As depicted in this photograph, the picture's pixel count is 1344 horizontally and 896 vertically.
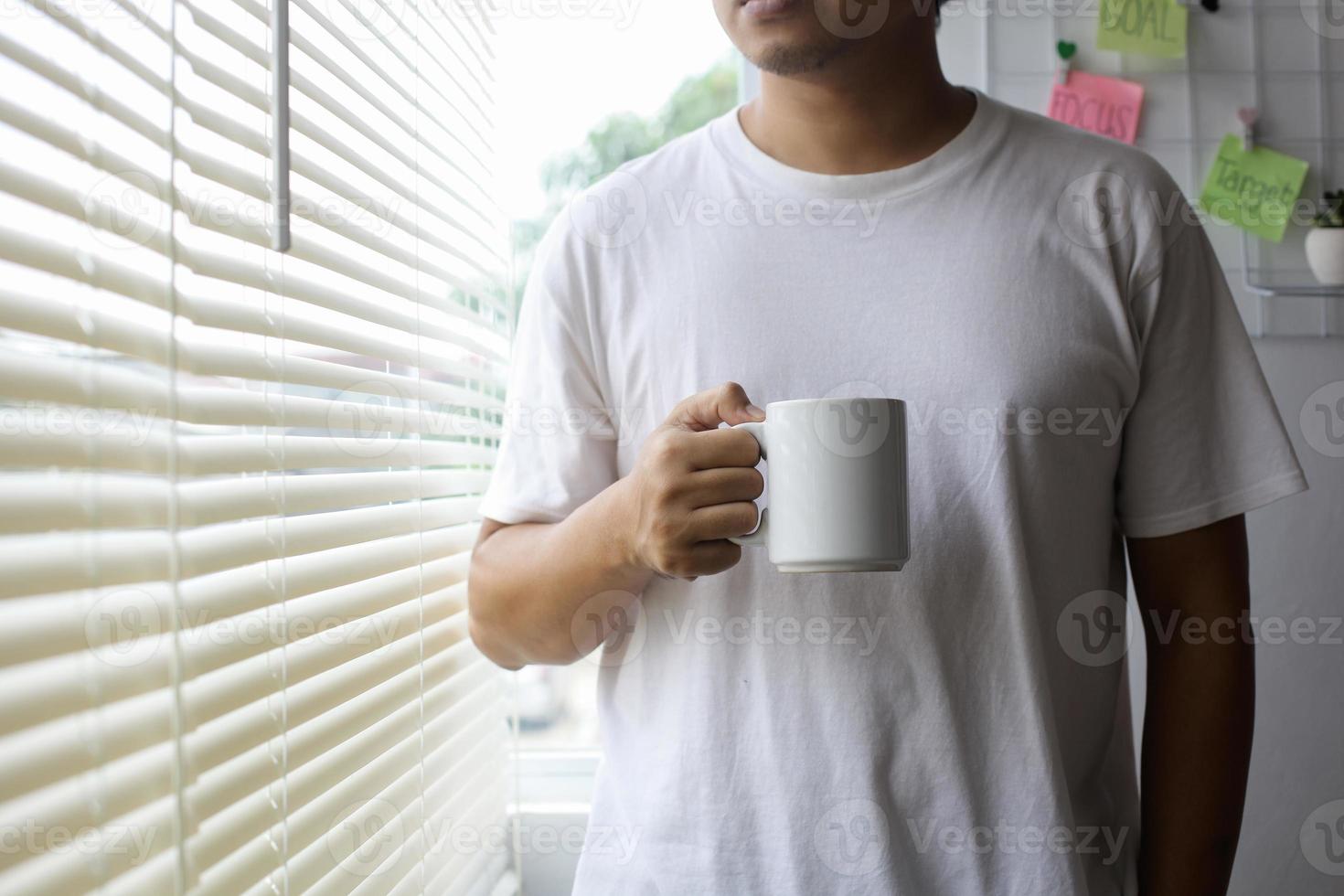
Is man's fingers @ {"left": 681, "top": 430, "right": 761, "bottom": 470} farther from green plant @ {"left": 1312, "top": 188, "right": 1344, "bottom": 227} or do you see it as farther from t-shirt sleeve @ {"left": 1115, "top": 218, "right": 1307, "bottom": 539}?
green plant @ {"left": 1312, "top": 188, "right": 1344, "bottom": 227}

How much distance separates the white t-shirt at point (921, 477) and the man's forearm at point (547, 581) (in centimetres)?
4

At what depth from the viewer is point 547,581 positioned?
825 millimetres

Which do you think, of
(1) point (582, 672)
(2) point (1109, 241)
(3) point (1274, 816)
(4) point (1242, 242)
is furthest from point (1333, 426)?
(1) point (582, 672)

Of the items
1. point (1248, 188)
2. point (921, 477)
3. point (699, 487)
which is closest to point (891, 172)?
point (921, 477)

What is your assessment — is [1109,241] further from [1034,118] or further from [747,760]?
[747,760]

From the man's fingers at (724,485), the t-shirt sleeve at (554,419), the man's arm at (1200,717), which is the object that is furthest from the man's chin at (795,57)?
the man's arm at (1200,717)

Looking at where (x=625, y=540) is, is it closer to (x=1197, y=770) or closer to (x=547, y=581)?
(x=547, y=581)

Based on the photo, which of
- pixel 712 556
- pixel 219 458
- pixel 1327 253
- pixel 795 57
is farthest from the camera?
pixel 1327 253

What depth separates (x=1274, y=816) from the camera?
3.94ft

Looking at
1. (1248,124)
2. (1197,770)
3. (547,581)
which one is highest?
(1248,124)

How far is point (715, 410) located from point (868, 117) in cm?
35

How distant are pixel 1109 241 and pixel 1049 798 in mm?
449

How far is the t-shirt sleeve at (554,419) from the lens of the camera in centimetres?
88

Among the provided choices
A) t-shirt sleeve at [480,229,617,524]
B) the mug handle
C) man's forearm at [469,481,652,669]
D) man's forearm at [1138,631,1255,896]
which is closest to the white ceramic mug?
the mug handle
